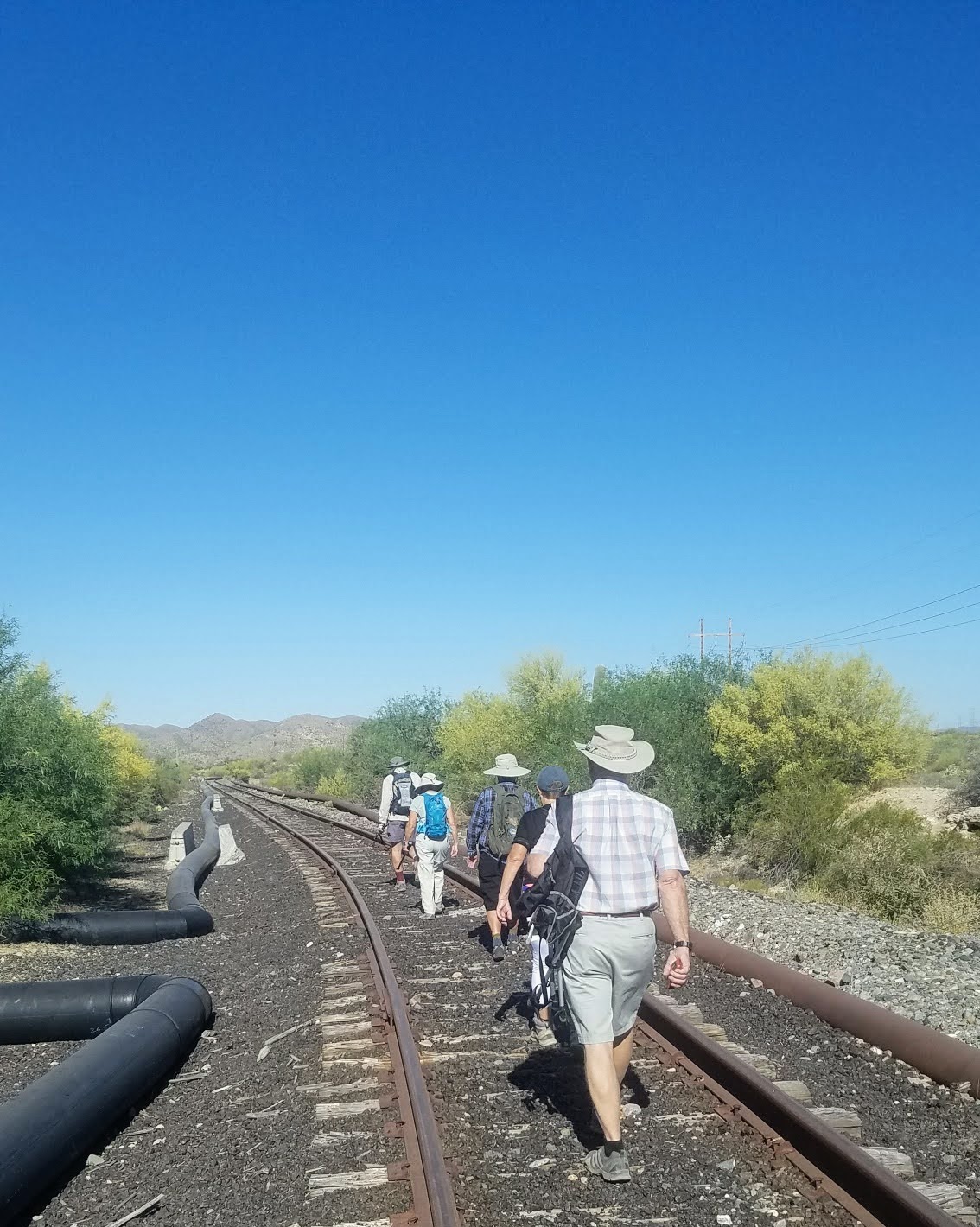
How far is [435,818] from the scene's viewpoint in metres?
13.4

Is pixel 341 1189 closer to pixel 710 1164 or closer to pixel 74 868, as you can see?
pixel 710 1164

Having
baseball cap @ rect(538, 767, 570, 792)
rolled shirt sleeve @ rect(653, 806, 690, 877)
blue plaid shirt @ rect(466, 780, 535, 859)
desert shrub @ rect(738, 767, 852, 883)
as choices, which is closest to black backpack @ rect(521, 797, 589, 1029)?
rolled shirt sleeve @ rect(653, 806, 690, 877)

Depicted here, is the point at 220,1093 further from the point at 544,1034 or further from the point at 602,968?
the point at 602,968

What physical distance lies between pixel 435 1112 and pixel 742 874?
49.0 feet

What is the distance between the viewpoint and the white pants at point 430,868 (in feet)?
44.0

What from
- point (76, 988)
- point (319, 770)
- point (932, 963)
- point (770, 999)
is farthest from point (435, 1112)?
point (319, 770)

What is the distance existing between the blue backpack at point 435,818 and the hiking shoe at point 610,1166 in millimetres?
8048

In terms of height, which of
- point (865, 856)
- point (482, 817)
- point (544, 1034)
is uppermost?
point (482, 817)

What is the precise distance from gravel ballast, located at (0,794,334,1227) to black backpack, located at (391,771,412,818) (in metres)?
2.02

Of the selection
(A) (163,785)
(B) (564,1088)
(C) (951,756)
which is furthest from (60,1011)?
(A) (163,785)

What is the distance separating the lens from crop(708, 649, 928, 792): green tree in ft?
84.4

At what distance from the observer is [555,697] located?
39.9 m

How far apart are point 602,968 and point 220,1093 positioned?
139 inches

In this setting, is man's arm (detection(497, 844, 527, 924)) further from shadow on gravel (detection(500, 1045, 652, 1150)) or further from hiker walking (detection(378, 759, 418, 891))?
hiker walking (detection(378, 759, 418, 891))
